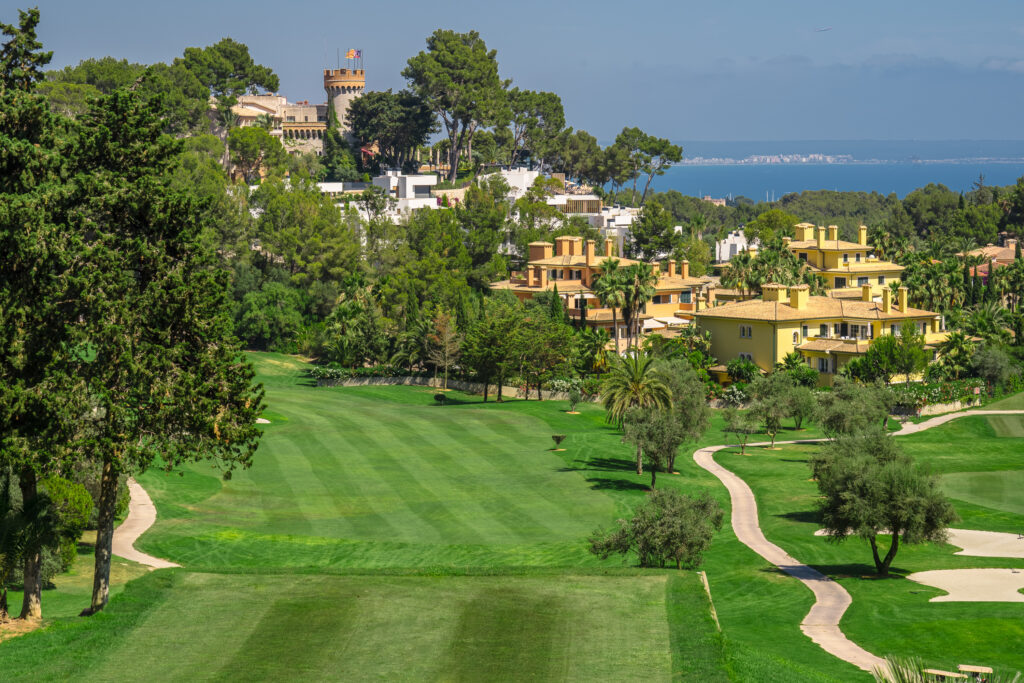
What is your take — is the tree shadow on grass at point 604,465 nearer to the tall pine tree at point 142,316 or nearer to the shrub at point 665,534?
the shrub at point 665,534

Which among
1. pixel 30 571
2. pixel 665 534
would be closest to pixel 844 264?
pixel 665 534

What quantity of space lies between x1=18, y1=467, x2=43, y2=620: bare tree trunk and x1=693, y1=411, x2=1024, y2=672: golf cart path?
64.6 feet

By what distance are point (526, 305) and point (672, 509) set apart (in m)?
65.0

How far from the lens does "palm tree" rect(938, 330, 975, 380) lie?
91062 millimetres

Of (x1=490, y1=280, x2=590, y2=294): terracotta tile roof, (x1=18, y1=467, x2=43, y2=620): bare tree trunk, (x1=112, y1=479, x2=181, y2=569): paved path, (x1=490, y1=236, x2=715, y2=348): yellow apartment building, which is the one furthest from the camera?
(x1=490, y1=280, x2=590, y2=294): terracotta tile roof

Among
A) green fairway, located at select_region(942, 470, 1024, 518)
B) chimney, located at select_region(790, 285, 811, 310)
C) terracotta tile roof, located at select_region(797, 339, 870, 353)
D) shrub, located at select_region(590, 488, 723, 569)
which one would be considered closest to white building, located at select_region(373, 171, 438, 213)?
chimney, located at select_region(790, 285, 811, 310)

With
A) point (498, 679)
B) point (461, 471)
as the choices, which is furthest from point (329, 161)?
point (498, 679)

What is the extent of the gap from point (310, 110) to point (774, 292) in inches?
4007

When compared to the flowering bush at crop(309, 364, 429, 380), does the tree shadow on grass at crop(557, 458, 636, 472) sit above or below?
below

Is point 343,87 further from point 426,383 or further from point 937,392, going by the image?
point 937,392

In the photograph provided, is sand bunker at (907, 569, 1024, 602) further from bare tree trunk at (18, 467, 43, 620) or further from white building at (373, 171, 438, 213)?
white building at (373, 171, 438, 213)

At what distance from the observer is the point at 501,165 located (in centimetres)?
18175

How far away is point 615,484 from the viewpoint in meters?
60.3

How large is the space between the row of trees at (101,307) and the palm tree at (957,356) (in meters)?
69.7
